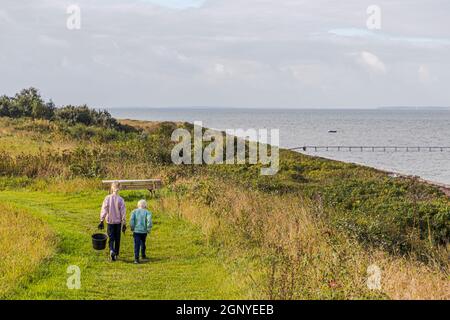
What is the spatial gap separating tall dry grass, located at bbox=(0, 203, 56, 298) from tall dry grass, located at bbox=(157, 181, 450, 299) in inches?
158

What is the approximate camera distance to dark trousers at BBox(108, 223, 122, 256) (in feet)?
45.4

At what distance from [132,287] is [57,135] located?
100 feet

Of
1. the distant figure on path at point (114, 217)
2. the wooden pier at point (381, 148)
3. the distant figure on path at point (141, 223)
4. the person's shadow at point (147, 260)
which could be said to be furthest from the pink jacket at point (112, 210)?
the wooden pier at point (381, 148)

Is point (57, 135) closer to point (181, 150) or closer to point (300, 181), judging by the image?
point (181, 150)

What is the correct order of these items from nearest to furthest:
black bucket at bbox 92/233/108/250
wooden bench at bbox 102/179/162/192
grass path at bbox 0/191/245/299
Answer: grass path at bbox 0/191/245/299
black bucket at bbox 92/233/108/250
wooden bench at bbox 102/179/162/192

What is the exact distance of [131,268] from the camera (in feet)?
42.9

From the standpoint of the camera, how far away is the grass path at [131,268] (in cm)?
1080

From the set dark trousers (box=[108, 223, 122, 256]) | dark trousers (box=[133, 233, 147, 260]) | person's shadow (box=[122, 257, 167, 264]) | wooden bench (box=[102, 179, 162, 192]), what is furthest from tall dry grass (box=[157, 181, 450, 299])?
wooden bench (box=[102, 179, 162, 192])

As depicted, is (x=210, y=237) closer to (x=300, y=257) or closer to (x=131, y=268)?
(x=131, y=268)

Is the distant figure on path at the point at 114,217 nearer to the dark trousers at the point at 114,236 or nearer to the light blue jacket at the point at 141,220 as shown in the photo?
the dark trousers at the point at 114,236

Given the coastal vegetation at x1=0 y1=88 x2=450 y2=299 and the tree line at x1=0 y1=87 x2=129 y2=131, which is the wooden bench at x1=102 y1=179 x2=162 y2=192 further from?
the tree line at x1=0 y1=87 x2=129 y2=131

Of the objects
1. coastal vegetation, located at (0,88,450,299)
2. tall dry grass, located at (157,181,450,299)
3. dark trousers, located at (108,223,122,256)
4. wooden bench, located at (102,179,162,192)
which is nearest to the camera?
tall dry grass, located at (157,181,450,299)

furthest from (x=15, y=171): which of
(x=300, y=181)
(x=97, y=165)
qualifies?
(x=300, y=181)

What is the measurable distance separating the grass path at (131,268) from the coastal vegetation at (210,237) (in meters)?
0.03
